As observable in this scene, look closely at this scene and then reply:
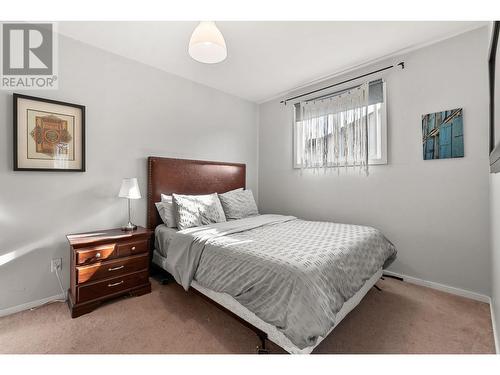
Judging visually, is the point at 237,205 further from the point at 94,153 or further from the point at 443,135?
the point at 443,135

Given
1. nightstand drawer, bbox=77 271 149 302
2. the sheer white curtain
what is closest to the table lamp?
nightstand drawer, bbox=77 271 149 302

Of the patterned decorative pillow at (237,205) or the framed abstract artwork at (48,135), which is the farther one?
the patterned decorative pillow at (237,205)

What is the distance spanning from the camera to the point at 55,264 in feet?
7.07

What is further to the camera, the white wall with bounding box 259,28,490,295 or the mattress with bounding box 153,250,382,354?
the white wall with bounding box 259,28,490,295

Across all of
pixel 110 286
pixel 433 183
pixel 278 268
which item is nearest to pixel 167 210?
pixel 110 286

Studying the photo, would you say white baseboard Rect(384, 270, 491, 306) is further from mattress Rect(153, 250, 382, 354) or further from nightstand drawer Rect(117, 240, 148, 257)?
nightstand drawer Rect(117, 240, 148, 257)

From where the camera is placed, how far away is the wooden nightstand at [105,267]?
1894 millimetres

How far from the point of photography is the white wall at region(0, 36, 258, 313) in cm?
197

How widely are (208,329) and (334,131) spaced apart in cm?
267

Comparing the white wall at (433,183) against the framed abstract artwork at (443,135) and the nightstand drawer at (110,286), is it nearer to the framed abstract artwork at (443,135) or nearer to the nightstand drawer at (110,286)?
the framed abstract artwork at (443,135)

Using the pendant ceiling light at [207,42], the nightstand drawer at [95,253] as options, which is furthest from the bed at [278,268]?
the pendant ceiling light at [207,42]

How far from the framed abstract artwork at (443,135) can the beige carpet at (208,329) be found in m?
1.40

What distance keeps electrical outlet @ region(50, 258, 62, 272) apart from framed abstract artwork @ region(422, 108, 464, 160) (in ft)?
12.4
